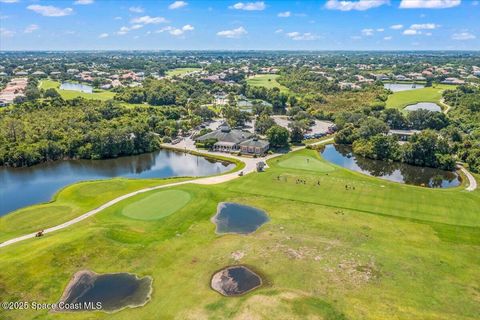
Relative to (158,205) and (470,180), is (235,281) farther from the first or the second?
(470,180)

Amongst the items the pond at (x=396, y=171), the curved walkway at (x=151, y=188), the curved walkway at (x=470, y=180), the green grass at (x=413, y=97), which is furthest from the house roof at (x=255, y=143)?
the green grass at (x=413, y=97)

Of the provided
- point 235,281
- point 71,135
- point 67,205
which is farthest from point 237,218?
point 71,135

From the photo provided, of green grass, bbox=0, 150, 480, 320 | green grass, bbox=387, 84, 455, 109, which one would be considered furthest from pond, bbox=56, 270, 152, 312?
green grass, bbox=387, 84, 455, 109

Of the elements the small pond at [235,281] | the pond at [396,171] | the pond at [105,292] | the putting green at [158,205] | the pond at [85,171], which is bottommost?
the pond at [396,171]

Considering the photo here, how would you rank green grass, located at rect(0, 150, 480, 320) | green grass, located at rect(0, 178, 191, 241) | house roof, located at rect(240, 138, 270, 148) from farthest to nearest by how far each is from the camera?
house roof, located at rect(240, 138, 270, 148), green grass, located at rect(0, 178, 191, 241), green grass, located at rect(0, 150, 480, 320)

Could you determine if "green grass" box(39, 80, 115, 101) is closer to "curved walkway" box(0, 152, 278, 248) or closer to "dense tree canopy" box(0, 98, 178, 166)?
"dense tree canopy" box(0, 98, 178, 166)

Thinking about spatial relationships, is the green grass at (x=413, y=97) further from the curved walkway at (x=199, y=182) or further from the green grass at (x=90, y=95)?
the green grass at (x=90, y=95)

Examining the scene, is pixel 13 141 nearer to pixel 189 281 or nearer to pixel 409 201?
pixel 189 281
